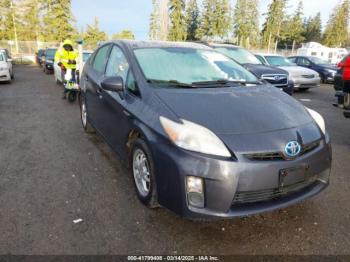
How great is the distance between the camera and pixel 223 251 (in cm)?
243

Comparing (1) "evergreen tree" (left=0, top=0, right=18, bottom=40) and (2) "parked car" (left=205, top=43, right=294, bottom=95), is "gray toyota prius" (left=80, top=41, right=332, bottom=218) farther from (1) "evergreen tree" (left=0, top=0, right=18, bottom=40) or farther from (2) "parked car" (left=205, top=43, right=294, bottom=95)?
(1) "evergreen tree" (left=0, top=0, right=18, bottom=40)

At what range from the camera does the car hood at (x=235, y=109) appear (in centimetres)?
254

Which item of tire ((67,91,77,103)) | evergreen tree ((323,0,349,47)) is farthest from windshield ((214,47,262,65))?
evergreen tree ((323,0,349,47))

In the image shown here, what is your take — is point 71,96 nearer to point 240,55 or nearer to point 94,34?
point 240,55

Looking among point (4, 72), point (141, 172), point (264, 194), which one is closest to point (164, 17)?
point (4, 72)

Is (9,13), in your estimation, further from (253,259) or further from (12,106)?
(253,259)

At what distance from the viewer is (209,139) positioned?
2381mm

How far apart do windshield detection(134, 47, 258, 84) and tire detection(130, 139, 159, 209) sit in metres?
0.79

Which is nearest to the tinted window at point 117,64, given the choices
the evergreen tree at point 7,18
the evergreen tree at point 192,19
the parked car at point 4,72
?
the parked car at point 4,72

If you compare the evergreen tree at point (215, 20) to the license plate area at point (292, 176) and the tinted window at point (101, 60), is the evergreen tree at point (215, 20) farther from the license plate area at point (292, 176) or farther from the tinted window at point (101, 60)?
the license plate area at point (292, 176)

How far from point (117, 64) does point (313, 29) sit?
287 ft

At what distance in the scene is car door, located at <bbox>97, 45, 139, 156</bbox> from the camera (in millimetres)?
3219

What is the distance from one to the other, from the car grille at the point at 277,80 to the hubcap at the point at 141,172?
22.6 ft

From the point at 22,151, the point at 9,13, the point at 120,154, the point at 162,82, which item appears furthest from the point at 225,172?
the point at 9,13
